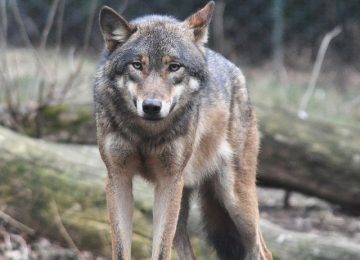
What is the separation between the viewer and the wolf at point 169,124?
169 inches

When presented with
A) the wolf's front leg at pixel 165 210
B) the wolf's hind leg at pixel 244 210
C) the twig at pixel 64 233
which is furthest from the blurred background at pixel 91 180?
the wolf's front leg at pixel 165 210

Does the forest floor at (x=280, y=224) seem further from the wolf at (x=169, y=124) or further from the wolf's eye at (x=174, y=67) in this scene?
the wolf's eye at (x=174, y=67)

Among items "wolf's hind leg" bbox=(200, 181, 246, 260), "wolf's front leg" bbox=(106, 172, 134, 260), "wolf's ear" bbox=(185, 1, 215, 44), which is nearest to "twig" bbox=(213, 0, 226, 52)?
"wolf's hind leg" bbox=(200, 181, 246, 260)

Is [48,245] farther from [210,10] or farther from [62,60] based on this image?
[62,60]

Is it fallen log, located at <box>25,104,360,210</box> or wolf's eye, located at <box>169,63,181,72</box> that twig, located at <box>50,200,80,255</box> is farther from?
wolf's eye, located at <box>169,63,181,72</box>

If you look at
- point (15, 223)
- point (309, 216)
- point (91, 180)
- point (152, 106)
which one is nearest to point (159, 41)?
point (152, 106)

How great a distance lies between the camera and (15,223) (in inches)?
237

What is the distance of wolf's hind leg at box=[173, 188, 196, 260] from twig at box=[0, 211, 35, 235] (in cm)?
121

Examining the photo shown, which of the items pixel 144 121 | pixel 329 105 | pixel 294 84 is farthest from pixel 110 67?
pixel 294 84

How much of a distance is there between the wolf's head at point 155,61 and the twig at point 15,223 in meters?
1.93

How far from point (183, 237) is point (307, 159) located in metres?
1.84

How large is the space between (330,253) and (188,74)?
205 centimetres

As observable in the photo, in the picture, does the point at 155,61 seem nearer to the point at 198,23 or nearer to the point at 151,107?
the point at 151,107

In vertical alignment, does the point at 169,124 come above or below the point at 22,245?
above
